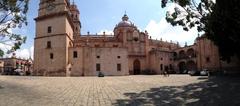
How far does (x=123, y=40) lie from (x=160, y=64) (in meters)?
10.4

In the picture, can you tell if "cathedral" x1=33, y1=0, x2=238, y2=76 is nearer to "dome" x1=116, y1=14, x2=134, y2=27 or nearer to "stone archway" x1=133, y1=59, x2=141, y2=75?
"stone archway" x1=133, y1=59, x2=141, y2=75

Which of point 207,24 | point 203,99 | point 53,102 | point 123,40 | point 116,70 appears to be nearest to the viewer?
point 53,102

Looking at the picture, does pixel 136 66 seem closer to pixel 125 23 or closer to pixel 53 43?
pixel 125 23

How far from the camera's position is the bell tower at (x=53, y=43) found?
44.6 m

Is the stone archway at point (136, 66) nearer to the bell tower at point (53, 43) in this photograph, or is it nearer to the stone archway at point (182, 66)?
the stone archway at point (182, 66)

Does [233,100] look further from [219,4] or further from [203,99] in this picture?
[219,4]

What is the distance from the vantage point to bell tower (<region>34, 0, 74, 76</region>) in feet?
146

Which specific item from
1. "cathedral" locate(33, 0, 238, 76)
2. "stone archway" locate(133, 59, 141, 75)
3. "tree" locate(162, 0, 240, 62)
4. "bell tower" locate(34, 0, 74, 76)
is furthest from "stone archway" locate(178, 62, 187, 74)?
"tree" locate(162, 0, 240, 62)

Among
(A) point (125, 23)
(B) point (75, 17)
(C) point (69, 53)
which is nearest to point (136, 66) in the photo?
(A) point (125, 23)

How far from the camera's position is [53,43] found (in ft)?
149

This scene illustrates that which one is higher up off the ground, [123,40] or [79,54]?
[123,40]

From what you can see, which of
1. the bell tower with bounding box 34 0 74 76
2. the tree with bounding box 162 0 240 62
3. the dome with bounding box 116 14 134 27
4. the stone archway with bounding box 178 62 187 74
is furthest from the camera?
the stone archway with bounding box 178 62 187 74

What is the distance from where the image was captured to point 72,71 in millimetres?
46250

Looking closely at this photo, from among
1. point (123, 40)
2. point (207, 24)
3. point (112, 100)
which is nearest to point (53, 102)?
point (112, 100)
